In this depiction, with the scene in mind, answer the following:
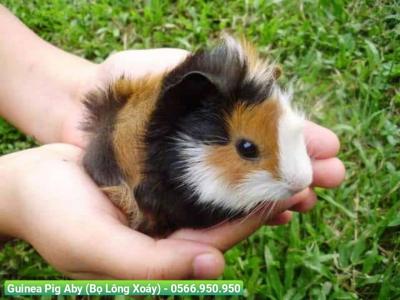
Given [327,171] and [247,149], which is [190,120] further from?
[327,171]

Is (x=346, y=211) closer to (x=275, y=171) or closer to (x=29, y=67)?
(x=275, y=171)

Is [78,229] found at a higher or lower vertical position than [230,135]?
lower

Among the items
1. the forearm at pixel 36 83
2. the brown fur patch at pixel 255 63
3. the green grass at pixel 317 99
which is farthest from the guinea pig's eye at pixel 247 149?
the forearm at pixel 36 83

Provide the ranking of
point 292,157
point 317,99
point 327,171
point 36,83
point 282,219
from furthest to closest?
point 317,99
point 36,83
point 282,219
point 327,171
point 292,157

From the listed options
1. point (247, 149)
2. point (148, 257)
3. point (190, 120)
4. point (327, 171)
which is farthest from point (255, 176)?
point (327, 171)

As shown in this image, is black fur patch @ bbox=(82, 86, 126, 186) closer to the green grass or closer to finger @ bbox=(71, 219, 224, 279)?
finger @ bbox=(71, 219, 224, 279)

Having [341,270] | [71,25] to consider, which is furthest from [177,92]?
[71,25]

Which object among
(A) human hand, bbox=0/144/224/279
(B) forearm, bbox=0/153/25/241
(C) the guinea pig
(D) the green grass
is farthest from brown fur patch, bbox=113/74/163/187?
(D) the green grass
